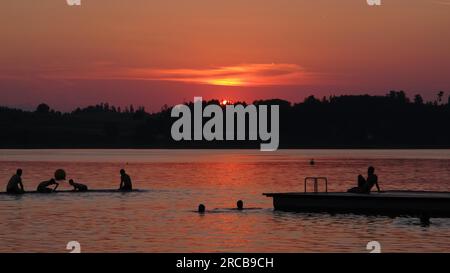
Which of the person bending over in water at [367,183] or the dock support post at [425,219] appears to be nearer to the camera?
the dock support post at [425,219]

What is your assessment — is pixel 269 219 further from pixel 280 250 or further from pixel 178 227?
pixel 280 250

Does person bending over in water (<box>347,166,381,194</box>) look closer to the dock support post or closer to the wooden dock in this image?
the wooden dock

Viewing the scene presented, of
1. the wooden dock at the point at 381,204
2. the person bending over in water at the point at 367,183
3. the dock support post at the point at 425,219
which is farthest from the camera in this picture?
Result: the person bending over in water at the point at 367,183

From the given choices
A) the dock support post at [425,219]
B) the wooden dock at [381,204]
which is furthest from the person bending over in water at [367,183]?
the dock support post at [425,219]

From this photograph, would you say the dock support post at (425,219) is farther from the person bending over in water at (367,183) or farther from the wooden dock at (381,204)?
the person bending over in water at (367,183)

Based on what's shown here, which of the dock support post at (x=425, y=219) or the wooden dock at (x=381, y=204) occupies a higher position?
the wooden dock at (x=381, y=204)

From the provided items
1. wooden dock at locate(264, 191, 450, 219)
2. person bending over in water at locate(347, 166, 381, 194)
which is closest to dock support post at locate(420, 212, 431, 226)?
wooden dock at locate(264, 191, 450, 219)

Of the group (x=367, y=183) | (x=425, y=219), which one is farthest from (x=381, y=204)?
(x=425, y=219)

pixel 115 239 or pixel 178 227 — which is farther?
pixel 178 227

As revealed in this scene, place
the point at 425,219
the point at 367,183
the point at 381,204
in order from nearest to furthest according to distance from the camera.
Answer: the point at 425,219 < the point at 381,204 < the point at 367,183

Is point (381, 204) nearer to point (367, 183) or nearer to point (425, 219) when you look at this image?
point (367, 183)

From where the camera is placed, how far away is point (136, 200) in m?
65.4
